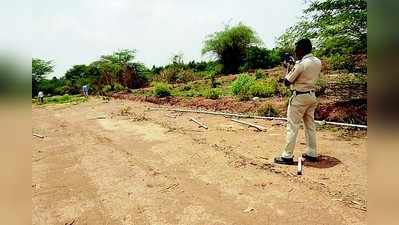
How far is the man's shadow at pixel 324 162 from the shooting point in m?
5.06

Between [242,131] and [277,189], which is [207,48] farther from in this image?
[277,189]

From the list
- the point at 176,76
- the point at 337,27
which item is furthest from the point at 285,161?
the point at 176,76

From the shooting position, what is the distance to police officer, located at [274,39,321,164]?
4.88 metres

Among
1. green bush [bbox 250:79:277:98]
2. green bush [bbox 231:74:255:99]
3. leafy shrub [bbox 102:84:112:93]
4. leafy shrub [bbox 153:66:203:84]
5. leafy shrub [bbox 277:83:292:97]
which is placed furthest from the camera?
leafy shrub [bbox 153:66:203:84]

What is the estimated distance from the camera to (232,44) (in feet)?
107

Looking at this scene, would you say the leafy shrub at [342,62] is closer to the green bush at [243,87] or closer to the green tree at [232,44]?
the green bush at [243,87]

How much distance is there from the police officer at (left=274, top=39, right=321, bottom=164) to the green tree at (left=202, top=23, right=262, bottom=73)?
2712 cm

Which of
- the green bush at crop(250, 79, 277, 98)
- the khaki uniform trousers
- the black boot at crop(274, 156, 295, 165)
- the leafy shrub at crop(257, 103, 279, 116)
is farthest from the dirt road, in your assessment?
the green bush at crop(250, 79, 277, 98)

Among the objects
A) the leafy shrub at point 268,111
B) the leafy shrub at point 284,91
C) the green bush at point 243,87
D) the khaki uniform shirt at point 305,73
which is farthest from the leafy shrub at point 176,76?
the khaki uniform shirt at point 305,73

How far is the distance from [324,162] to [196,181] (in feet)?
6.14

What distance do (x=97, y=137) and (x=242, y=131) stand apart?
3.26 m

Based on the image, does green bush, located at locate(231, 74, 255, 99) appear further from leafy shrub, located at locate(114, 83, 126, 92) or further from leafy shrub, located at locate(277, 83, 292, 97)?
leafy shrub, located at locate(114, 83, 126, 92)

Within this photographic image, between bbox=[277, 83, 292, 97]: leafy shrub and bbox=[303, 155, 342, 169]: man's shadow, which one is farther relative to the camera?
bbox=[277, 83, 292, 97]: leafy shrub

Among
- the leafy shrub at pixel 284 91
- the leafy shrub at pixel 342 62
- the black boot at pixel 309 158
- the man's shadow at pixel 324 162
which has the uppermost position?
the leafy shrub at pixel 342 62
